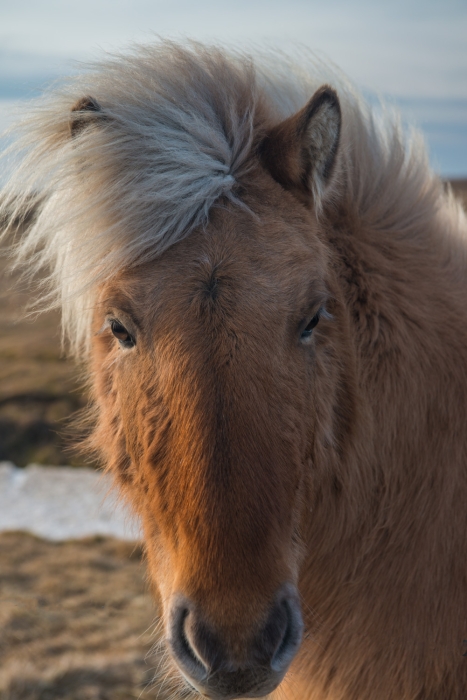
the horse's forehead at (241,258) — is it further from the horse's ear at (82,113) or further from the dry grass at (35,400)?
the dry grass at (35,400)

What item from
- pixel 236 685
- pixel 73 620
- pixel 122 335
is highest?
pixel 122 335

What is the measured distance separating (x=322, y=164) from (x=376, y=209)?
64 centimetres

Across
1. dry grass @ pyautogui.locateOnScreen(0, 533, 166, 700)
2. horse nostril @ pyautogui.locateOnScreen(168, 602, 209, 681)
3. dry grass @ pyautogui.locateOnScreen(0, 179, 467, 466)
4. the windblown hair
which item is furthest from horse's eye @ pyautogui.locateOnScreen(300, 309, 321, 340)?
dry grass @ pyautogui.locateOnScreen(0, 179, 467, 466)

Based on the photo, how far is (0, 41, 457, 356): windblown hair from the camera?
104 inches

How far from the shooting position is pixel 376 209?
3.35m

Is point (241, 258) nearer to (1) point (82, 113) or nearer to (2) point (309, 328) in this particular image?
(2) point (309, 328)

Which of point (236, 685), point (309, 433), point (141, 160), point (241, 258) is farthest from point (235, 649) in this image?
point (141, 160)

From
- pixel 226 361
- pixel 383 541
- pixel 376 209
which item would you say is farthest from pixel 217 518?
pixel 376 209

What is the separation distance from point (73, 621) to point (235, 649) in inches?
182

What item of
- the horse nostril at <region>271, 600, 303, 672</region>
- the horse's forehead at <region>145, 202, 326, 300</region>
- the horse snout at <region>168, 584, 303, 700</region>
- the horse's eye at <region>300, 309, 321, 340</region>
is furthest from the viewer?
the horse's eye at <region>300, 309, 321, 340</region>

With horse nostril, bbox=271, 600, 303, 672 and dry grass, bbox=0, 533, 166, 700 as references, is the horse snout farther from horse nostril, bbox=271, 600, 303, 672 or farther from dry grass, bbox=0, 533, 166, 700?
dry grass, bbox=0, 533, 166, 700

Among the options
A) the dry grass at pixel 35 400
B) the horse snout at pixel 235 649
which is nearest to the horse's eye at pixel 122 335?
the horse snout at pixel 235 649

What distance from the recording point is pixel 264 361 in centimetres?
235

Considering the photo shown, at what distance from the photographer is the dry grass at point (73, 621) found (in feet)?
16.0
